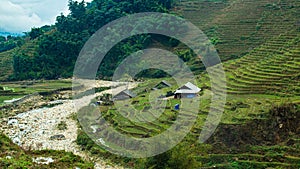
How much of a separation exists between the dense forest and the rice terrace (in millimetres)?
151

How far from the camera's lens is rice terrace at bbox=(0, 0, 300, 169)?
61.0 ft

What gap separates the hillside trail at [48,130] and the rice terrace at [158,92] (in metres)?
0.08

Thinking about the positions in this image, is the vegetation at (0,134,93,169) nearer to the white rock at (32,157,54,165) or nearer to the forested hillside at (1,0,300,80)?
the white rock at (32,157,54,165)

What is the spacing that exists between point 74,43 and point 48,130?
2774cm

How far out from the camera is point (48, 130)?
2745 cm

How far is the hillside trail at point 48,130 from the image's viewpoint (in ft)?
76.7

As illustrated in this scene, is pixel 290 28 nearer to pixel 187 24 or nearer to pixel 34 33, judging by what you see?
pixel 187 24

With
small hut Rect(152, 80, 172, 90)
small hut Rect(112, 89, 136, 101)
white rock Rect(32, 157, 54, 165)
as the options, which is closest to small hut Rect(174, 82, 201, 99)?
small hut Rect(112, 89, 136, 101)

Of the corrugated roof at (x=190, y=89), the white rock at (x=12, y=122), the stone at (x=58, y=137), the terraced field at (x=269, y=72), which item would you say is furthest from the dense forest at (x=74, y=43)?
the stone at (x=58, y=137)

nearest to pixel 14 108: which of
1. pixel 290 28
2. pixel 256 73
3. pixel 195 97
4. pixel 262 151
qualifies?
pixel 195 97

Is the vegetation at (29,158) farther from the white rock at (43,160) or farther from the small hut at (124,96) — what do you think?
the small hut at (124,96)

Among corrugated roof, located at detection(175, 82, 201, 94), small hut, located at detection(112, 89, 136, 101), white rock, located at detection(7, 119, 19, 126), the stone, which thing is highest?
corrugated roof, located at detection(175, 82, 201, 94)

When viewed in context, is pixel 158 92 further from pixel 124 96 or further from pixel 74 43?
pixel 74 43

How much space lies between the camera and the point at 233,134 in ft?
64.0
